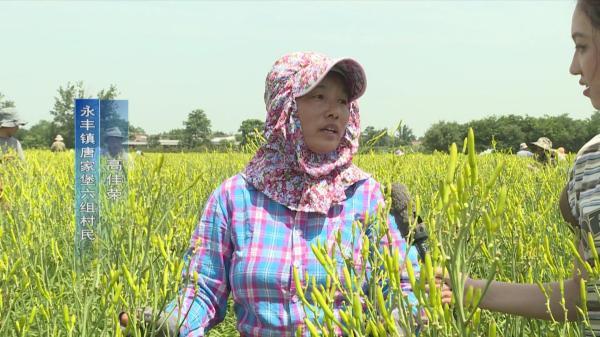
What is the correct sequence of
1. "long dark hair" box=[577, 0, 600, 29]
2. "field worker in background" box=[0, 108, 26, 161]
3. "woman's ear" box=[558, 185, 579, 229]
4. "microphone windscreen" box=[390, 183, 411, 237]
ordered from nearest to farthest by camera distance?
1. "long dark hair" box=[577, 0, 600, 29]
2. "woman's ear" box=[558, 185, 579, 229]
3. "microphone windscreen" box=[390, 183, 411, 237]
4. "field worker in background" box=[0, 108, 26, 161]

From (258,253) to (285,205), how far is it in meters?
0.17

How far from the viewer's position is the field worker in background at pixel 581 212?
1053 mm

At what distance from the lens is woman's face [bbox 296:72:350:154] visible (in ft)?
5.90

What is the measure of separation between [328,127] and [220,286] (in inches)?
22.3

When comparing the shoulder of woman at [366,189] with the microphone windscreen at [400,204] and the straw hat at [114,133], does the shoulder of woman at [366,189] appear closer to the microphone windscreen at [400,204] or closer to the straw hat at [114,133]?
the microphone windscreen at [400,204]

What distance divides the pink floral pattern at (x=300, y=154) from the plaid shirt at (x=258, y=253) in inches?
1.5

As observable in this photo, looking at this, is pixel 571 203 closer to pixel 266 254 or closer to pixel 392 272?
pixel 392 272

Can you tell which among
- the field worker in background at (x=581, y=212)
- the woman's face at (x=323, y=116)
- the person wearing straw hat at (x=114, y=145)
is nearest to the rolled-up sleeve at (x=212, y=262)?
the woman's face at (x=323, y=116)

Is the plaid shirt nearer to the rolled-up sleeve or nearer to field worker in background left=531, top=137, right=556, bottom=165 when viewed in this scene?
the rolled-up sleeve

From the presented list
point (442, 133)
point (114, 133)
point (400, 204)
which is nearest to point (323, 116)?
point (400, 204)

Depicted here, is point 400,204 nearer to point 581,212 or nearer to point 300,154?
point 300,154

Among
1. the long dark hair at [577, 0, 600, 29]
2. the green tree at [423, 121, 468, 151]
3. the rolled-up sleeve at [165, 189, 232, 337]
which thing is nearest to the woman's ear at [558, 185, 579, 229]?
the long dark hair at [577, 0, 600, 29]

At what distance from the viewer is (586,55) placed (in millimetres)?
1057

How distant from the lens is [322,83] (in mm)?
1828
